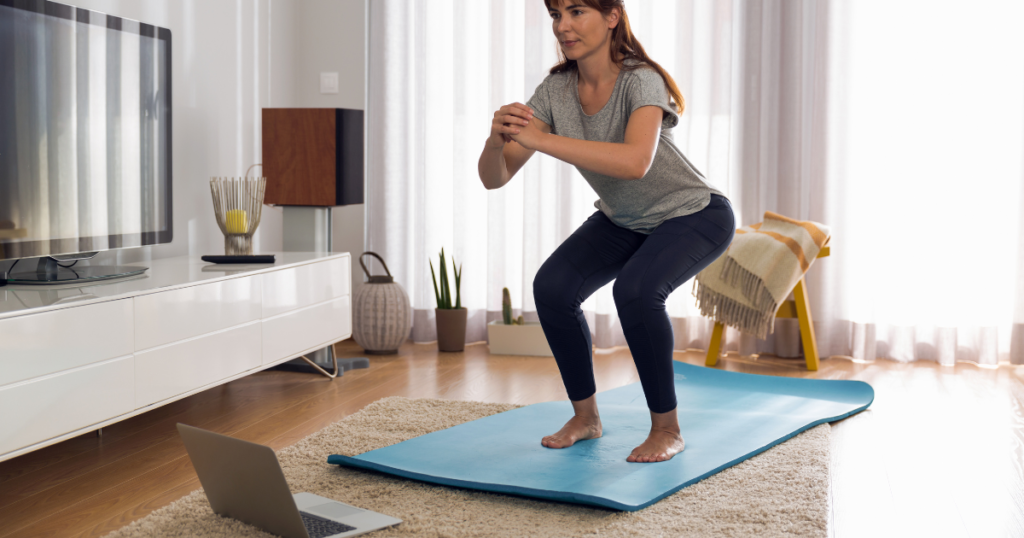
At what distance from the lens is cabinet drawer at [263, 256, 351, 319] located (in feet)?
8.66

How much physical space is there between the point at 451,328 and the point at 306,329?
0.98 metres

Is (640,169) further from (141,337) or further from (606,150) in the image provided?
(141,337)

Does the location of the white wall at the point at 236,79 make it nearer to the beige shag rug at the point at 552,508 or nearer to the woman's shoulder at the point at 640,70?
the beige shag rug at the point at 552,508

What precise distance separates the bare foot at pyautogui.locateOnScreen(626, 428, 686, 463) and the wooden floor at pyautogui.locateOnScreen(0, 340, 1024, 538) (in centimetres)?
37

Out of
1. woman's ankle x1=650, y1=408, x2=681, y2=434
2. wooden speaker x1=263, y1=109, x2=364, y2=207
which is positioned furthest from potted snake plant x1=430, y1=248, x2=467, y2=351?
woman's ankle x1=650, y1=408, x2=681, y2=434

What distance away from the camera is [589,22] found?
76.0 inches

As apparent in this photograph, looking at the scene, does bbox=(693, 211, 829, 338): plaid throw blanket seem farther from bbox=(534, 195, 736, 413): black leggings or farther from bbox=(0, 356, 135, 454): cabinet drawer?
bbox=(0, 356, 135, 454): cabinet drawer

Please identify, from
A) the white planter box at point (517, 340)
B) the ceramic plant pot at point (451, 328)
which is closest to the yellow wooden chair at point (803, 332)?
the white planter box at point (517, 340)

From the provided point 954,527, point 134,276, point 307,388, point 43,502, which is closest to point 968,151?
point 954,527

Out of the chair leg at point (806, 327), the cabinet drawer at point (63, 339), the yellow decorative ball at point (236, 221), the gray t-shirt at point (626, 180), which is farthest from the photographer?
the chair leg at point (806, 327)

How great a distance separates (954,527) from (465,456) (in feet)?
3.50

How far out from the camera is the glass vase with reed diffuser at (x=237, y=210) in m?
2.89

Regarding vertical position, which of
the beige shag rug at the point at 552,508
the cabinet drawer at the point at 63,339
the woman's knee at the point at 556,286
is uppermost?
the woman's knee at the point at 556,286

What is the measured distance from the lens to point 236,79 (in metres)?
3.53
